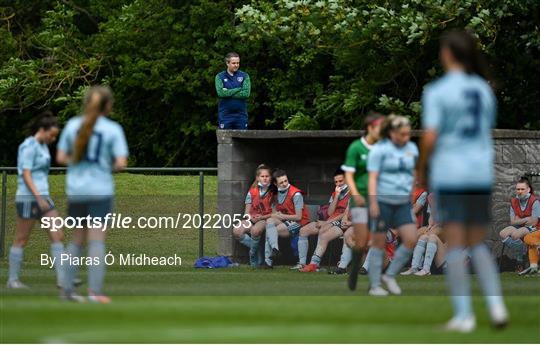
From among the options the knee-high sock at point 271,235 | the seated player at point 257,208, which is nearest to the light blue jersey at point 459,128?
the knee-high sock at point 271,235

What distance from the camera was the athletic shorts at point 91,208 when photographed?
1391cm

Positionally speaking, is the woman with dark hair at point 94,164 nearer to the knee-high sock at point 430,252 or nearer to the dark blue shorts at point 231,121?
the knee-high sock at point 430,252

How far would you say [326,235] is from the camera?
74.2 feet

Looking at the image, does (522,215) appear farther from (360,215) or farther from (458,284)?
(458,284)

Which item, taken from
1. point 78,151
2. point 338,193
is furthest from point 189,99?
point 78,151

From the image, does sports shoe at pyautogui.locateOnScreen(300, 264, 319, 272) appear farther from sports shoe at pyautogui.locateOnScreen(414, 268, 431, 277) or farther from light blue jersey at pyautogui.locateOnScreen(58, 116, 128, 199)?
light blue jersey at pyautogui.locateOnScreen(58, 116, 128, 199)

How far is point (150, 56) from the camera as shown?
43.5m

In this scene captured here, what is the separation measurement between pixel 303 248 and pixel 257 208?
1009mm

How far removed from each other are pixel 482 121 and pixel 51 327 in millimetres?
3434

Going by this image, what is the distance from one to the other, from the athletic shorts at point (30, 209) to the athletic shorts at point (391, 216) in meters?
3.62

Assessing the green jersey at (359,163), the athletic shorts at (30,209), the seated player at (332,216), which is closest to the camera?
the green jersey at (359,163)

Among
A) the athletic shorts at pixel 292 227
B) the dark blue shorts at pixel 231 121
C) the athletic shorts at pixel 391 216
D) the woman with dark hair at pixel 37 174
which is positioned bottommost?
the athletic shorts at pixel 292 227

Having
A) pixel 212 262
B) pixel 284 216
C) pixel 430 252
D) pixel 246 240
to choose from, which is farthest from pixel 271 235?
pixel 430 252

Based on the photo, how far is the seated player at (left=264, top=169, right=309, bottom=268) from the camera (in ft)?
75.7
